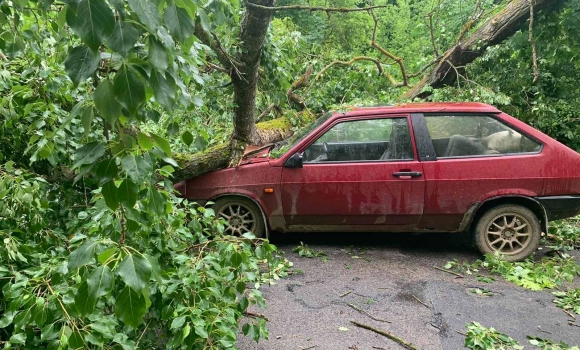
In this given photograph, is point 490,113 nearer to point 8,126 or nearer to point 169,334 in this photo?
point 169,334

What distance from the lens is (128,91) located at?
105 centimetres

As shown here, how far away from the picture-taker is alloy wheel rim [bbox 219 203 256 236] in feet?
15.6

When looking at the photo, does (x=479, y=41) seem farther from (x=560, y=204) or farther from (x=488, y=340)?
(x=488, y=340)

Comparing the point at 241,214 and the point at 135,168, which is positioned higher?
the point at 135,168

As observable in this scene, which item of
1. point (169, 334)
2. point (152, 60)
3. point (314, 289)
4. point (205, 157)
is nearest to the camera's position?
point (152, 60)

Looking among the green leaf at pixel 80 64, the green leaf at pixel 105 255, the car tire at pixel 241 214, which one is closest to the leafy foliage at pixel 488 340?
the car tire at pixel 241 214

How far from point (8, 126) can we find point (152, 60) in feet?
8.59

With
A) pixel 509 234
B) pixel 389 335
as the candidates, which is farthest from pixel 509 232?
pixel 389 335

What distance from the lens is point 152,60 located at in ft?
3.62

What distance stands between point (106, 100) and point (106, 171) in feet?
0.83

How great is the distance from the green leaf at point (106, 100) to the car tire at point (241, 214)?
372 centimetres

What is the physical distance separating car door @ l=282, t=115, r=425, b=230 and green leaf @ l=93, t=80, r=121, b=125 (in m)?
3.57

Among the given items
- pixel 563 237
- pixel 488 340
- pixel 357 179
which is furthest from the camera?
pixel 563 237

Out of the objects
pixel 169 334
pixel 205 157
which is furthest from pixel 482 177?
pixel 169 334
